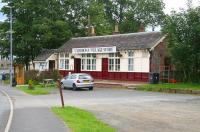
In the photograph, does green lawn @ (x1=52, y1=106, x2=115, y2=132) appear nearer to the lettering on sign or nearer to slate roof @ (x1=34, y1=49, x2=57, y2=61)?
the lettering on sign

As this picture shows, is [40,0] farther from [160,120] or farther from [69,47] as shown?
[160,120]

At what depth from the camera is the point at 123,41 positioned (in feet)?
160

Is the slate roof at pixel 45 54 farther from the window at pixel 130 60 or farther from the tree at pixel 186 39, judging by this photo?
the tree at pixel 186 39

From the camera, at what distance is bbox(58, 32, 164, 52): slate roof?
1745 inches

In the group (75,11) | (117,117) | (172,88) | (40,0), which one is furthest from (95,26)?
(117,117)

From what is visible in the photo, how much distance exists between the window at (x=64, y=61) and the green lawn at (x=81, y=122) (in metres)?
35.9

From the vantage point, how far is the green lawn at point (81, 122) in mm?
14102

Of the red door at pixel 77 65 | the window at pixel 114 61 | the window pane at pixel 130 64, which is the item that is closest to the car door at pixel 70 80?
the window pane at pixel 130 64

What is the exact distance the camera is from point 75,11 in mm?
68688

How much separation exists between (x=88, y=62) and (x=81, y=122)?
36.5 meters

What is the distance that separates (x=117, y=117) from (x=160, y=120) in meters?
1.92

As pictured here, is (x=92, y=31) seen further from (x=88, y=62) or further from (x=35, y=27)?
(x=88, y=62)

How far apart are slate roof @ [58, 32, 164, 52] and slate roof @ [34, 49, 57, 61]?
7.61 feet

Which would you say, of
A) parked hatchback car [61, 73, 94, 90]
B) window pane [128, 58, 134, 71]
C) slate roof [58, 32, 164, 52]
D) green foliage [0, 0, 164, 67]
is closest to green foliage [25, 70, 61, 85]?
slate roof [58, 32, 164, 52]
